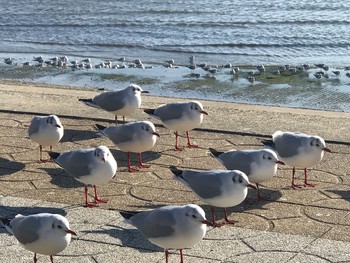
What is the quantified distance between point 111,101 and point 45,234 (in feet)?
16.7

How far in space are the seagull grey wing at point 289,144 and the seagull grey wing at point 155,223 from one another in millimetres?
2556

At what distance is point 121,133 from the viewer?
11.4m

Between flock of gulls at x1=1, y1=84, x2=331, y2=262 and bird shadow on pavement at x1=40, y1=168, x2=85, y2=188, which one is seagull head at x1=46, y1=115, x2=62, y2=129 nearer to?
flock of gulls at x1=1, y1=84, x2=331, y2=262

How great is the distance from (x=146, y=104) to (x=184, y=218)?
22.7 feet

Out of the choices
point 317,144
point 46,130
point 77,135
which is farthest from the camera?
point 77,135

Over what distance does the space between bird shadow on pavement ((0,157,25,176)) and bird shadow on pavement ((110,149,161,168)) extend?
1186 millimetres

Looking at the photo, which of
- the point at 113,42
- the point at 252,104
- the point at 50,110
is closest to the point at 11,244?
the point at 50,110

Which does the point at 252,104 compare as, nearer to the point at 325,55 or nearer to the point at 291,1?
the point at 325,55

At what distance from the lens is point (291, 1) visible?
31203 millimetres

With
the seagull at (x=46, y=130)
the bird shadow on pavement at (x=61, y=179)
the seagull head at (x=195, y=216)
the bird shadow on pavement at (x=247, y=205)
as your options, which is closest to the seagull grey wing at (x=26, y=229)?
the seagull head at (x=195, y=216)

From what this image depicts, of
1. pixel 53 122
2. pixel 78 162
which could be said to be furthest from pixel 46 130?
pixel 78 162

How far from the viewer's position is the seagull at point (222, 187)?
30.4 ft

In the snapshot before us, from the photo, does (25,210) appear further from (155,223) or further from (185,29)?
(185,29)

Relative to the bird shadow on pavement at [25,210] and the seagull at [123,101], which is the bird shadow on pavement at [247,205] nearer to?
the bird shadow on pavement at [25,210]
